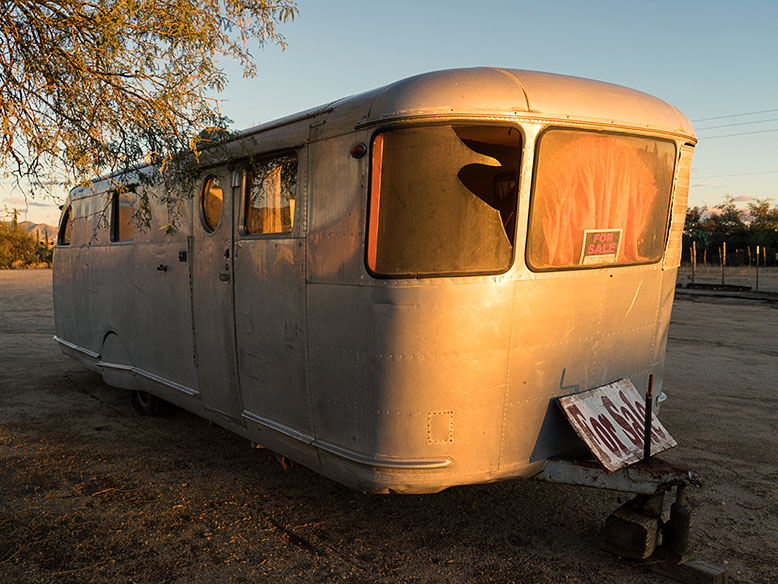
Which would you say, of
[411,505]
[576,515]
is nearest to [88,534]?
[411,505]

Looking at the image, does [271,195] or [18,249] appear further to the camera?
[18,249]

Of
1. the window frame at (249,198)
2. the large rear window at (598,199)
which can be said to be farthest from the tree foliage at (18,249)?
the large rear window at (598,199)

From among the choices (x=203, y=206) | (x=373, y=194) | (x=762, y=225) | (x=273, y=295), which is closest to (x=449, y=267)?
(x=373, y=194)

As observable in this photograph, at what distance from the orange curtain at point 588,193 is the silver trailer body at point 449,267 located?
0.01 metres

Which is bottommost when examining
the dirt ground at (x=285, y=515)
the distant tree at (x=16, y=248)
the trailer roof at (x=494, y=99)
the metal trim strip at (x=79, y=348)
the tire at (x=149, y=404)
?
the dirt ground at (x=285, y=515)

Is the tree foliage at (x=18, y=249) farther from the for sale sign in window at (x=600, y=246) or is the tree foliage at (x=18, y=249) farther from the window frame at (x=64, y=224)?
the for sale sign in window at (x=600, y=246)

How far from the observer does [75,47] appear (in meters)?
4.55

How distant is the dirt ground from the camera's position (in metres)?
3.44

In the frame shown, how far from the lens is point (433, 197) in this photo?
3.31m

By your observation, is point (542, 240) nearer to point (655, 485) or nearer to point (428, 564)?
point (655, 485)

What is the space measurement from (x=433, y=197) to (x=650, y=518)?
88.0 inches

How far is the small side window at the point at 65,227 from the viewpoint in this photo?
7.68m

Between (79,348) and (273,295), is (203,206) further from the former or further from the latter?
(79,348)

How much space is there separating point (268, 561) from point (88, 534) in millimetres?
1284
